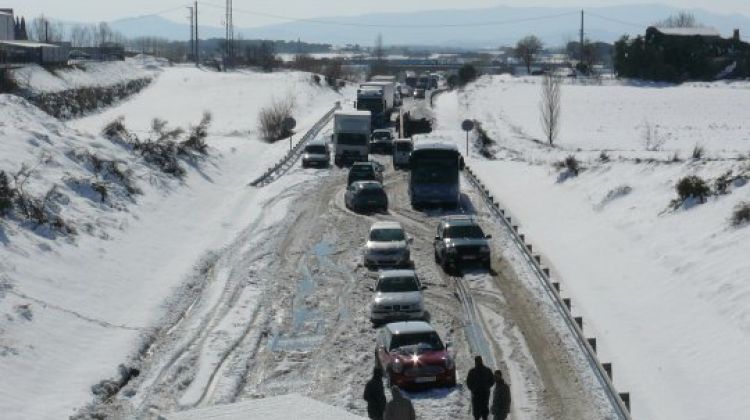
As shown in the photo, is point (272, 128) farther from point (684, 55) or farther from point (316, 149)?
point (684, 55)

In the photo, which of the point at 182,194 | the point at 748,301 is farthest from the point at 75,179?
the point at 748,301

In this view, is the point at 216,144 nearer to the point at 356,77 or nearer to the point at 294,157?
the point at 294,157

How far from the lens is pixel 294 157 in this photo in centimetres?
5725

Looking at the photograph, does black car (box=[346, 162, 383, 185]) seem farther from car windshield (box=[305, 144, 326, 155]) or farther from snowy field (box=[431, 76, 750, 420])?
car windshield (box=[305, 144, 326, 155])

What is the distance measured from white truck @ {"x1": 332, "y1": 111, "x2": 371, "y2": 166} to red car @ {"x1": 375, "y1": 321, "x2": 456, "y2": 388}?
114 ft

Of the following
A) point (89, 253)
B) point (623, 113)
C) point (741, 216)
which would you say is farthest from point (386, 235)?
point (623, 113)

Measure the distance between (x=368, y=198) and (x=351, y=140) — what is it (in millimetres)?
15393

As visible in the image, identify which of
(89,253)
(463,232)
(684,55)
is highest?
(684,55)

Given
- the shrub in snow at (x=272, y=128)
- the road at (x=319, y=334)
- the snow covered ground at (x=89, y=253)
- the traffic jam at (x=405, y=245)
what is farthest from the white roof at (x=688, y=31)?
the road at (x=319, y=334)

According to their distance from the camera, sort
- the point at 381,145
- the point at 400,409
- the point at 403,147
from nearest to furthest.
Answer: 1. the point at 400,409
2. the point at 403,147
3. the point at 381,145

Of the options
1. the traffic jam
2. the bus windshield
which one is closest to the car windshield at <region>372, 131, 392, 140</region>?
the traffic jam

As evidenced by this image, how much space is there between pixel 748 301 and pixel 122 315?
1472 centimetres

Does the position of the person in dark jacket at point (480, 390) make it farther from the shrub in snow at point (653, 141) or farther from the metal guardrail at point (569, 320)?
the shrub in snow at point (653, 141)

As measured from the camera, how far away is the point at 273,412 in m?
11.6
